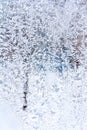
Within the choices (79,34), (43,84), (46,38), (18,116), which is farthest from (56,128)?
(79,34)

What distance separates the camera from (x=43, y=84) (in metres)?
11.8

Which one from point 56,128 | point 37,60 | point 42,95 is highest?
point 37,60

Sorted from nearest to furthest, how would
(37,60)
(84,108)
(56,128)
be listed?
1. (56,128)
2. (84,108)
3. (37,60)

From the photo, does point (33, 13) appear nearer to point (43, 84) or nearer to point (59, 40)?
point (59, 40)

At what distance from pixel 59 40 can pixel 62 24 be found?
0.56 meters

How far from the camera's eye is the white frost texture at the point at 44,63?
35.3 ft

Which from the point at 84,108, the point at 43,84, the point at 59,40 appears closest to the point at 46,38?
the point at 59,40

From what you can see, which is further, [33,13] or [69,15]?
[69,15]

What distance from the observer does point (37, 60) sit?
1184 centimetres

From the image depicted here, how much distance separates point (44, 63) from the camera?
12.1 meters

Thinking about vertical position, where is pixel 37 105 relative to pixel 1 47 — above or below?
below

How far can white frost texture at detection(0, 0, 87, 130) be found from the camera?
10748 mm

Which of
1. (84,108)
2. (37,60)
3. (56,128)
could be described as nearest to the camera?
(56,128)

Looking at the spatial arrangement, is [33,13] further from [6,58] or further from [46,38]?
[6,58]
